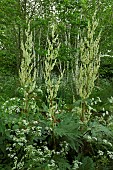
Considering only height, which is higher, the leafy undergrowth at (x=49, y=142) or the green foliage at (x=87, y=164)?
the leafy undergrowth at (x=49, y=142)

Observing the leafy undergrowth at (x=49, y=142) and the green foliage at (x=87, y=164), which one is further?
the green foliage at (x=87, y=164)

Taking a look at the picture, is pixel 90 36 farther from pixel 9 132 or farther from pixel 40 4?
pixel 40 4

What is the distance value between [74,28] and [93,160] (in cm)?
685

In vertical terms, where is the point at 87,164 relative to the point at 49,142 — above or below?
below

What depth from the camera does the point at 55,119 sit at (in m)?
3.12

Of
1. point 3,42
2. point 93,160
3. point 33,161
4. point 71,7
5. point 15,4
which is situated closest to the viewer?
point 33,161

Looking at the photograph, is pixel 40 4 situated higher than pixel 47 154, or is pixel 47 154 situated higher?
pixel 40 4

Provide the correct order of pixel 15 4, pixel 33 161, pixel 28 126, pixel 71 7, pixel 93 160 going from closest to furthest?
pixel 33 161 < pixel 28 126 < pixel 93 160 < pixel 71 7 < pixel 15 4

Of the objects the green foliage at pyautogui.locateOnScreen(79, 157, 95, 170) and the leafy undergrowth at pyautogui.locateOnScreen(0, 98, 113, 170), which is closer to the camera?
the leafy undergrowth at pyautogui.locateOnScreen(0, 98, 113, 170)

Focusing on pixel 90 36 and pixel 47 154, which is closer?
pixel 47 154

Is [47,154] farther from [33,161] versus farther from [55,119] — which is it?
[55,119]

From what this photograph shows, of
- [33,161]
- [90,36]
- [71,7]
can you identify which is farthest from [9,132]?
[71,7]

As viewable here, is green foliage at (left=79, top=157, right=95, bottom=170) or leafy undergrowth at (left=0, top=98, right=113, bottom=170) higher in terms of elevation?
leafy undergrowth at (left=0, top=98, right=113, bottom=170)

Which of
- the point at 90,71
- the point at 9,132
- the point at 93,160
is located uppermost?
the point at 90,71
